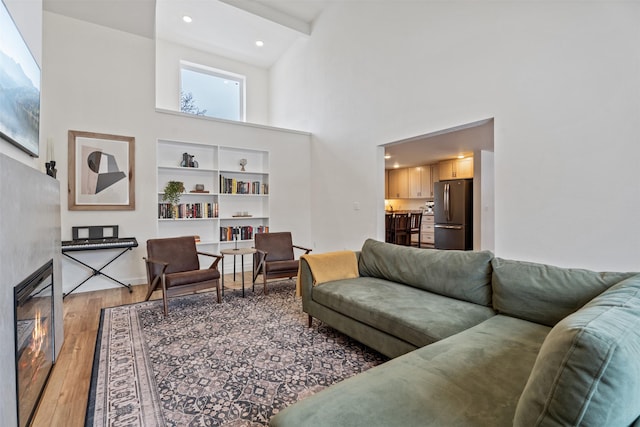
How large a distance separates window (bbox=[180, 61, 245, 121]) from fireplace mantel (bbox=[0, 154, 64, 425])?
17.2ft

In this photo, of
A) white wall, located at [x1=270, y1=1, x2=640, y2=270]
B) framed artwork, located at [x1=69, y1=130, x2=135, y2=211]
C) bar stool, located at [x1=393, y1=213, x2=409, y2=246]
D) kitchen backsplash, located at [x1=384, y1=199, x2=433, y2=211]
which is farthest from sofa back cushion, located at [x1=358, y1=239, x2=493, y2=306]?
kitchen backsplash, located at [x1=384, y1=199, x2=433, y2=211]

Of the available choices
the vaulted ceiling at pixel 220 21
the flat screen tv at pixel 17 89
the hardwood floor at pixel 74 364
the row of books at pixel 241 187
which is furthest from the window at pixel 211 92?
the flat screen tv at pixel 17 89

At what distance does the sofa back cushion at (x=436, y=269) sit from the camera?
2289 mm

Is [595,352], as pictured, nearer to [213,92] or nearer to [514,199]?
[514,199]

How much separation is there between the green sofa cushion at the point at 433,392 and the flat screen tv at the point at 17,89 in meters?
2.14

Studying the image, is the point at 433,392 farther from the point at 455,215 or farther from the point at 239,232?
the point at 455,215

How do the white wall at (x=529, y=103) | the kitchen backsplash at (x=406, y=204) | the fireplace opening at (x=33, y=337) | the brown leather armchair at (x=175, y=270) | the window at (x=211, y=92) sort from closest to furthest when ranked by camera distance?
the fireplace opening at (x=33, y=337)
the white wall at (x=529, y=103)
the brown leather armchair at (x=175, y=270)
the window at (x=211, y=92)
the kitchen backsplash at (x=406, y=204)

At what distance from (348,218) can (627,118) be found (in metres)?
3.48

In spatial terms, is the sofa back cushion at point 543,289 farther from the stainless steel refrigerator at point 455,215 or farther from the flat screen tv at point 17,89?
the stainless steel refrigerator at point 455,215

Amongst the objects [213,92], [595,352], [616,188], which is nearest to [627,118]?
[616,188]

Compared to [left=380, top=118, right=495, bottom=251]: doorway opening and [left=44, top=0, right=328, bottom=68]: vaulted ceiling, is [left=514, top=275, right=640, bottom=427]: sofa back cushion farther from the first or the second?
[left=44, top=0, right=328, bottom=68]: vaulted ceiling

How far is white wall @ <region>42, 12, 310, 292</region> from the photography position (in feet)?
13.5

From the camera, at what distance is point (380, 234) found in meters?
4.67

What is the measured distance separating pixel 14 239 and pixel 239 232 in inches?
161
